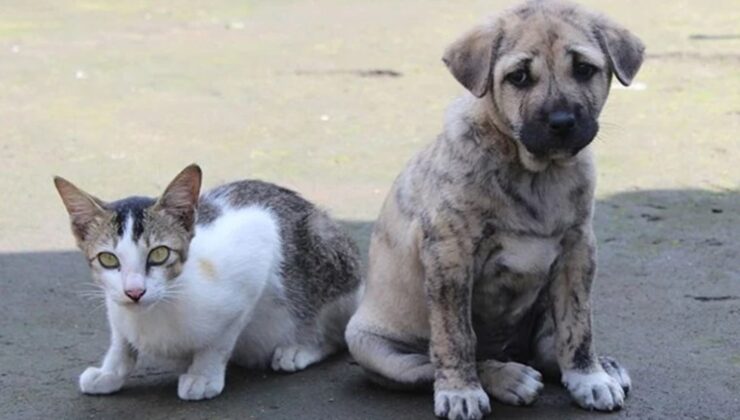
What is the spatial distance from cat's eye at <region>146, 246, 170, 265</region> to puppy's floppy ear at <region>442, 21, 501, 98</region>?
1.07m

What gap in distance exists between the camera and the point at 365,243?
21.2ft

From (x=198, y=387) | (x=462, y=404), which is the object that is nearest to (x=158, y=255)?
(x=198, y=387)

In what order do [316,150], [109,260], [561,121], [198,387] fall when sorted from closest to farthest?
1. [561,121]
2. [109,260]
3. [198,387]
4. [316,150]

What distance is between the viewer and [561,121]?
4.03 meters

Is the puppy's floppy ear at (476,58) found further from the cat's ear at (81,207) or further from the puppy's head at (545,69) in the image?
the cat's ear at (81,207)

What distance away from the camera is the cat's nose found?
4.27 m

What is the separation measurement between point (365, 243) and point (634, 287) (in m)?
1.34

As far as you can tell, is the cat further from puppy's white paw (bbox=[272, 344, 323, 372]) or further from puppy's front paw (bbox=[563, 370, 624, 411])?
puppy's front paw (bbox=[563, 370, 624, 411])

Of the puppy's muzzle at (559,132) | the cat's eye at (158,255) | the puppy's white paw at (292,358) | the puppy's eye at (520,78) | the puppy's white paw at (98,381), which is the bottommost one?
the puppy's white paw at (292,358)

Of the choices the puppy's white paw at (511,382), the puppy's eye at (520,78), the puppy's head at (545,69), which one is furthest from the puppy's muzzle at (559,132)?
the puppy's white paw at (511,382)

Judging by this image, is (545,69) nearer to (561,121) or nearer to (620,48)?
(561,121)

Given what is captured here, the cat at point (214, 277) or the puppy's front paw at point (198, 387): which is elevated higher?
the cat at point (214, 277)

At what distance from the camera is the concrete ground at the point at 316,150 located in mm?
4711

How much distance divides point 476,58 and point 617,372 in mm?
1129
